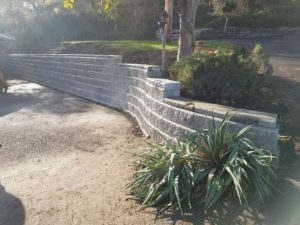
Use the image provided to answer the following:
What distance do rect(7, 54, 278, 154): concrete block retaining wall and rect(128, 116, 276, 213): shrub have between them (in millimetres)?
307

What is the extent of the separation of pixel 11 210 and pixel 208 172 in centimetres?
288

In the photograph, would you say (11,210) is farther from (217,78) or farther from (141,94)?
(141,94)

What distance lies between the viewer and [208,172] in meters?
5.17

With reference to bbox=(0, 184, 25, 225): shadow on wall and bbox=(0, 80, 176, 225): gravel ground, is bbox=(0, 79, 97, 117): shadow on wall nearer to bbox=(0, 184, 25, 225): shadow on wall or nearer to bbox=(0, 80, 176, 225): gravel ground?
bbox=(0, 80, 176, 225): gravel ground

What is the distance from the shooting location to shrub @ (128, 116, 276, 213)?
4.83 metres

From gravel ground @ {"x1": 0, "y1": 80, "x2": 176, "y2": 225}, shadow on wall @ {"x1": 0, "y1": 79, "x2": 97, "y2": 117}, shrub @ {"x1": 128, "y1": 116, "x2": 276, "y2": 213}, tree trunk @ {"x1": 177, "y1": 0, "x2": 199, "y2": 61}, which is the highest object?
tree trunk @ {"x1": 177, "y1": 0, "x2": 199, "y2": 61}

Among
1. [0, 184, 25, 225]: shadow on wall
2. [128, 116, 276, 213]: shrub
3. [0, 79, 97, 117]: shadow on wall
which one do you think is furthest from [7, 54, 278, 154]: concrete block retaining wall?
[0, 184, 25, 225]: shadow on wall

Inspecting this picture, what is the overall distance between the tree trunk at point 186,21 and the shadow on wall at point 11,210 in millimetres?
5797

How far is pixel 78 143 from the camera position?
8.80 m

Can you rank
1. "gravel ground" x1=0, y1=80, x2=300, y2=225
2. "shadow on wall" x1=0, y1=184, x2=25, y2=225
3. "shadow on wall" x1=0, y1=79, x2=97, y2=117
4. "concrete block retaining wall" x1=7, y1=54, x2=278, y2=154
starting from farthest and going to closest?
"shadow on wall" x1=0, y1=79, x2=97, y2=117
"concrete block retaining wall" x1=7, y1=54, x2=278, y2=154
"shadow on wall" x1=0, y1=184, x2=25, y2=225
"gravel ground" x1=0, y1=80, x2=300, y2=225

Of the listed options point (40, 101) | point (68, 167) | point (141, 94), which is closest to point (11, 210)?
point (68, 167)

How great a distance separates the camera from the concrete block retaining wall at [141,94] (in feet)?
18.3

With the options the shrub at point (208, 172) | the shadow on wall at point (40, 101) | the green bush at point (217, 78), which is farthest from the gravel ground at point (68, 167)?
the green bush at point (217, 78)

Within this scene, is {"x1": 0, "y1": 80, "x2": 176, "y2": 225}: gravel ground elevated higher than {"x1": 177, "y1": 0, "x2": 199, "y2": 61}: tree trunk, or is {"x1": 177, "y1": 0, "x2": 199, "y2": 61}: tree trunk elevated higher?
{"x1": 177, "y1": 0, "x2": 199, "y2": 61}: tree trunk
